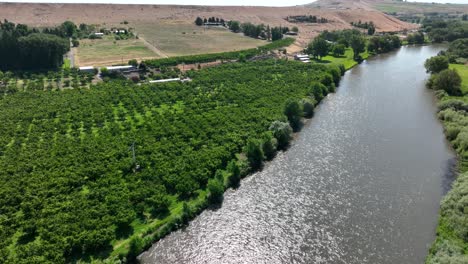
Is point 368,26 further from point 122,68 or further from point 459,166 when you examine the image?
point 459,166

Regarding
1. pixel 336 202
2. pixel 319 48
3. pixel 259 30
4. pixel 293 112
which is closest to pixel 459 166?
pixel 336 202

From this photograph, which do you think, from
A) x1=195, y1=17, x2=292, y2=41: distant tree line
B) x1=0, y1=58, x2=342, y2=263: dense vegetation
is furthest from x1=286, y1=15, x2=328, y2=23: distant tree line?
x1=0, y1=58, x2=342, y2=263: dense vegetation

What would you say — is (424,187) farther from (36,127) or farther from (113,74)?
(113,74)

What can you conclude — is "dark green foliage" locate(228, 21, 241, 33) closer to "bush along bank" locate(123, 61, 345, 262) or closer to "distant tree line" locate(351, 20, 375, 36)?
"distant tree line" locate(351, 20, 375, 36)

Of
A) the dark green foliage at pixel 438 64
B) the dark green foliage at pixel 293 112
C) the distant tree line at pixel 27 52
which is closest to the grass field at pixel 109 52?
the distant tree line at pixel 27 52

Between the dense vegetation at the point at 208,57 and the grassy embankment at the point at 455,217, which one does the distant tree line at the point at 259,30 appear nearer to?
the dense vegetation at the point at 208,57

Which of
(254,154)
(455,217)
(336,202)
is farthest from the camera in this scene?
(254,154)

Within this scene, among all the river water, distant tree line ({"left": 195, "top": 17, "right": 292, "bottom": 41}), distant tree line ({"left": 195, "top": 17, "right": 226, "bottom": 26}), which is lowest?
the river water
